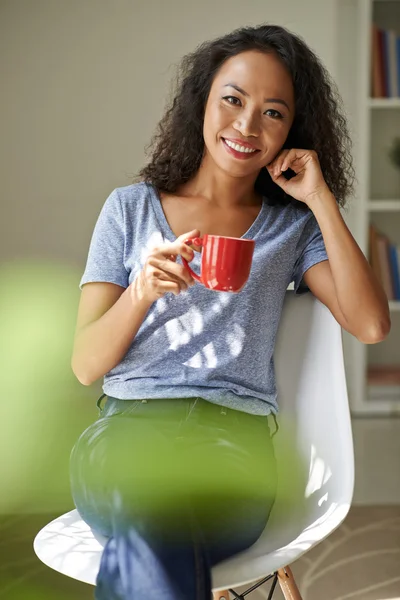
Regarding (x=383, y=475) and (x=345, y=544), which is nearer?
(x=345, y=544)

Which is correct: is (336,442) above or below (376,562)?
above

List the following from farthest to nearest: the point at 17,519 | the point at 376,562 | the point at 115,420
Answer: the point at 17,519 → the point at 376,562 → the point at 115,420

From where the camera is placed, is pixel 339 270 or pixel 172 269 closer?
pixel 172 269

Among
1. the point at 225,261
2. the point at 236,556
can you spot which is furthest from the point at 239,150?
the point at 236,556

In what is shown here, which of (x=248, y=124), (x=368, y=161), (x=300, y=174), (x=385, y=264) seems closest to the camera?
(x=248, y=124)

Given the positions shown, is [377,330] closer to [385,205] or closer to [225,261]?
[225,261]

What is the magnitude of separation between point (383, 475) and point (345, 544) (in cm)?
61

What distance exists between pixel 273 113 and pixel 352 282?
1.08ft

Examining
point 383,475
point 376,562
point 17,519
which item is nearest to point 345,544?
point 376,562

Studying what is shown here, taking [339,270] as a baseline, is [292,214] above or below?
above

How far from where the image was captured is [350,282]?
4.44 feet

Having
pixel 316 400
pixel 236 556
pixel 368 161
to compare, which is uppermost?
pixel 368 161

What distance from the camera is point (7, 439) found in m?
3.01

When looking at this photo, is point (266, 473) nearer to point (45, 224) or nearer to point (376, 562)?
point (376, 562)
